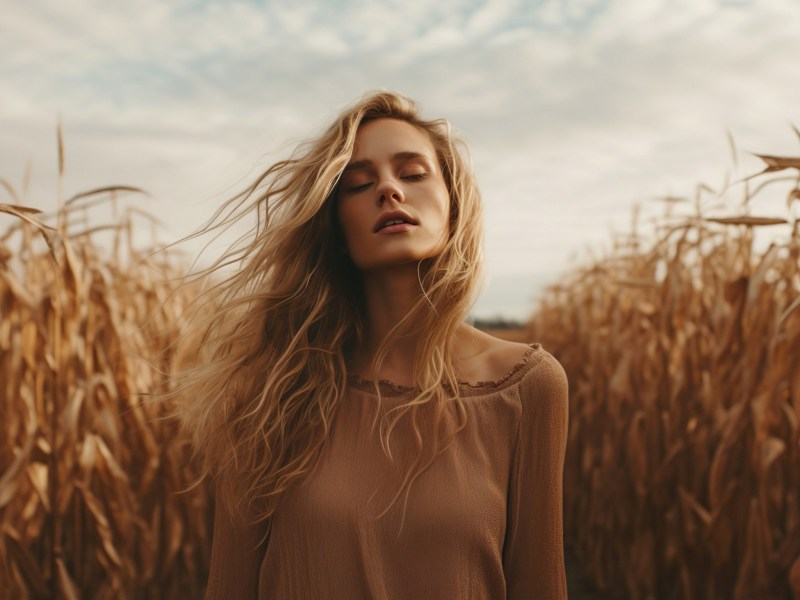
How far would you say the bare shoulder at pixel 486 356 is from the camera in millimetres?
1659

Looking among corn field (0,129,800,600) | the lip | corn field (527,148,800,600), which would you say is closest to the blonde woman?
the lip

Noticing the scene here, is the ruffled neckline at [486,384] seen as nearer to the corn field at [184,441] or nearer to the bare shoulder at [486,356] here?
the bare shoulder at [486,356]

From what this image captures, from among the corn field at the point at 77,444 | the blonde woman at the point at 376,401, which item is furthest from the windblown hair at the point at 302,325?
the corn field at the point at 77,444

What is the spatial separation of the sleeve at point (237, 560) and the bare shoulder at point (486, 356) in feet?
1.73

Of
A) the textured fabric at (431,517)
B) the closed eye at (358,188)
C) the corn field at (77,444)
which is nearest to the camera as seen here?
the textured fabric at (431,517)

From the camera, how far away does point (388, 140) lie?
67.6 inches

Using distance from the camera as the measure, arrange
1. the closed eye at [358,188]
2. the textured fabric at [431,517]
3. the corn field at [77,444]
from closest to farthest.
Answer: the textured fabric at [431,517]
the closed eye at [358,188]
the corn field at [77,444]

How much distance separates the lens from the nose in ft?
5.28

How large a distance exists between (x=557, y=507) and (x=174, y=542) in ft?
5.59

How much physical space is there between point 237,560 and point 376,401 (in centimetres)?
43

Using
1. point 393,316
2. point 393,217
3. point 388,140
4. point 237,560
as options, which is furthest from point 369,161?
point 237,560

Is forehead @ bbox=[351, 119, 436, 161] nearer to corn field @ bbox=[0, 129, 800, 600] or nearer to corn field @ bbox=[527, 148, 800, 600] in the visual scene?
corn field @ bbox=[0, 129, 800, 600]

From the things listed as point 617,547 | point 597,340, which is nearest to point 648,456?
point 617,547

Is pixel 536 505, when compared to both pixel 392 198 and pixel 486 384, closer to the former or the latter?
pixel 486 384
